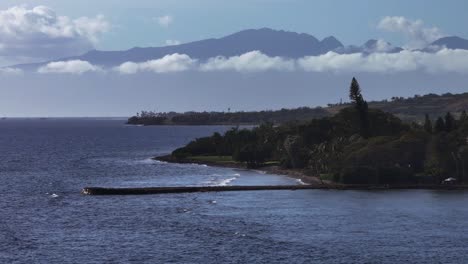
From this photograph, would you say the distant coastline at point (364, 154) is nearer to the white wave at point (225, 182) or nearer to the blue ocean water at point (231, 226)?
the blue ocean water at point (231, 226)

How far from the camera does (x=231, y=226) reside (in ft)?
287

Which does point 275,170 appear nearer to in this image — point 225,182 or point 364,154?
point 364,154

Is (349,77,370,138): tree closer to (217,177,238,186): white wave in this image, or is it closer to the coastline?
the coastline

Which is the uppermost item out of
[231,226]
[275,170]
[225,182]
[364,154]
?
[364,154]

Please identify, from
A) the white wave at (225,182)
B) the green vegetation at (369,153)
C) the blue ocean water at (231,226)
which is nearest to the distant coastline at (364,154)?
the green vegetation at (369,153)

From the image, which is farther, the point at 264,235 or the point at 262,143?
the point at 262,143

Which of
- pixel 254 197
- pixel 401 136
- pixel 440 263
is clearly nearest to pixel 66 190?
pixel 254 197

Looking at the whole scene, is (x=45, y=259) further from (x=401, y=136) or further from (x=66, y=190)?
(x=401, y=136)

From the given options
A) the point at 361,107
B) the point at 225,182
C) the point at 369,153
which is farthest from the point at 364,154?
the point at 361,107

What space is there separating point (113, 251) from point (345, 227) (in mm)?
27650

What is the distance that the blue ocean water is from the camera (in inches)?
2825

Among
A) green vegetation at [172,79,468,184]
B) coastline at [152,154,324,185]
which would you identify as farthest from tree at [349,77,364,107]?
coastline at [152,154,324,185]

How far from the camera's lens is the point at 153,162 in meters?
195

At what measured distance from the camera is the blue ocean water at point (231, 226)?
7175 cm
